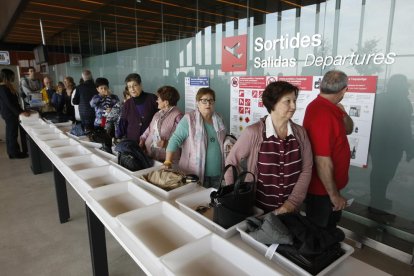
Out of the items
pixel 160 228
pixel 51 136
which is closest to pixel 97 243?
pixel 160 228

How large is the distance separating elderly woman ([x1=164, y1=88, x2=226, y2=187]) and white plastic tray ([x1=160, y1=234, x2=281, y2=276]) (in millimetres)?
940

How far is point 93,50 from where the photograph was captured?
6461 millimetres

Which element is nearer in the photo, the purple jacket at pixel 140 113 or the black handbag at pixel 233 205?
the black handbag at pixel 233 205

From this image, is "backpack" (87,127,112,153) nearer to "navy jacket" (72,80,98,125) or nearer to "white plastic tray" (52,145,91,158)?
"white plastic tray" (52,145,91,158)

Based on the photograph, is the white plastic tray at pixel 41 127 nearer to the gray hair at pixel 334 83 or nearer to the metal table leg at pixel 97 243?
the metal table leg at pixel 97 243

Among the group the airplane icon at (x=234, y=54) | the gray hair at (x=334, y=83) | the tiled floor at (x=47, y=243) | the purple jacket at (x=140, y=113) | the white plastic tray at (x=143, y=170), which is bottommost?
the tiled floor at (x=47, y=243)

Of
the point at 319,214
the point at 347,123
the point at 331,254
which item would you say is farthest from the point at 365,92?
the point at 331,254

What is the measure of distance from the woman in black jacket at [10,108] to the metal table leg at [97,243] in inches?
148

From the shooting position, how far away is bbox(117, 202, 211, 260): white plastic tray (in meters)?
1.14

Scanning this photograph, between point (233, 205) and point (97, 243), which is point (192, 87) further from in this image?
point (233, 205)

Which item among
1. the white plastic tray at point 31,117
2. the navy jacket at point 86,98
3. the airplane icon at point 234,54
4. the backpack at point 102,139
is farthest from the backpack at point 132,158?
the white plastic tray at point 31,117

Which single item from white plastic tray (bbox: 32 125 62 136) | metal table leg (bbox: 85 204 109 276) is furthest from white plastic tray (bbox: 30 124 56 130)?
metal table leg (bbox: 85 204 109 276)

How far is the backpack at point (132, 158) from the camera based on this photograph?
1.93 m

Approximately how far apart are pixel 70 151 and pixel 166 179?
4.20 feet
